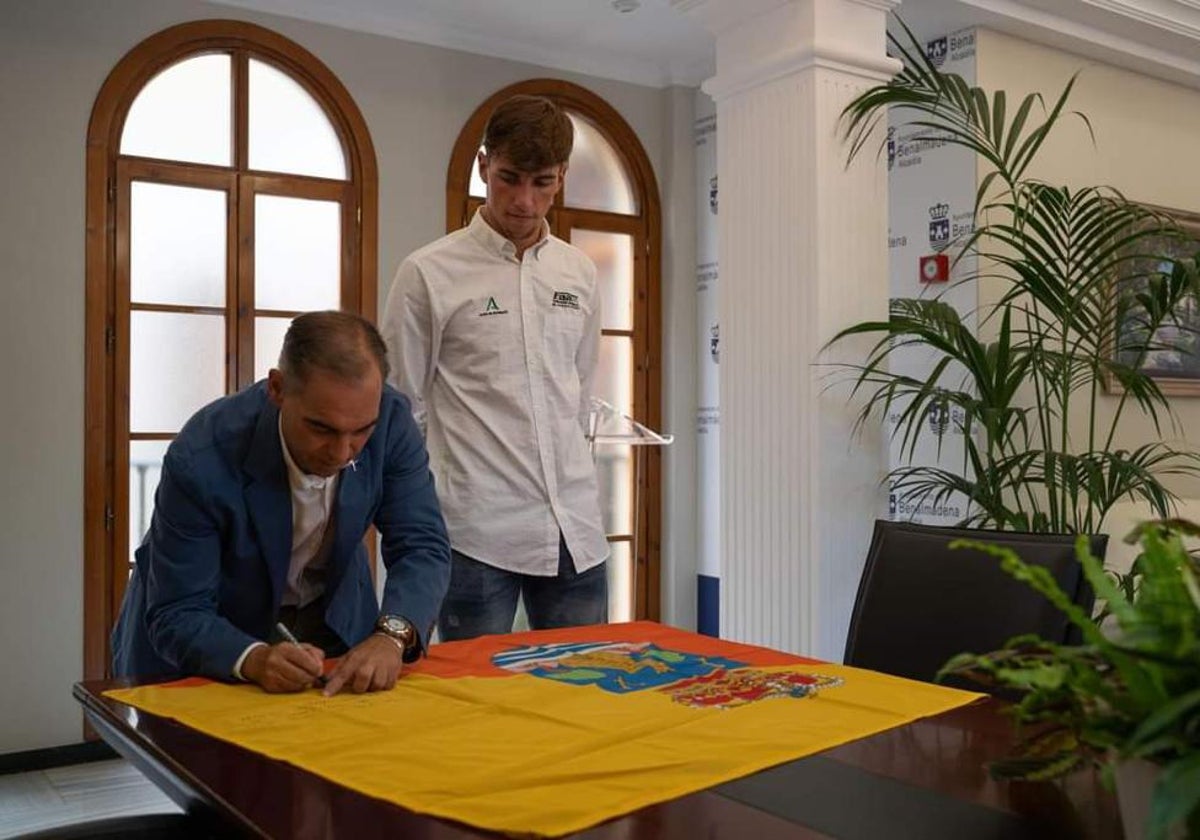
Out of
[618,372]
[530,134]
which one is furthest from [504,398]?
[618,372]

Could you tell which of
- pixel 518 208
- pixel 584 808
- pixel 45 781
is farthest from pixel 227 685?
pixel 45 781

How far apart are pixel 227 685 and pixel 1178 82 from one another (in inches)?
187

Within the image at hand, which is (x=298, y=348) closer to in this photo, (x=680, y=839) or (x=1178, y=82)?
(x=680, y=839)

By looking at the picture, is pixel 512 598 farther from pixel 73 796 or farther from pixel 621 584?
pixel 621 584

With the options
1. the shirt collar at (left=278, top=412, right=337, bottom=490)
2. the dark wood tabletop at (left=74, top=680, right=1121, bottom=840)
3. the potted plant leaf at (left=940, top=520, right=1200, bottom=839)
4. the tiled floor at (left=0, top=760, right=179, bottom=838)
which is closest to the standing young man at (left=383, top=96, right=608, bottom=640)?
the shirt collar at (left=278, top=412, right=337, bottom=490)

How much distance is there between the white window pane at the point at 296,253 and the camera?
4625mm

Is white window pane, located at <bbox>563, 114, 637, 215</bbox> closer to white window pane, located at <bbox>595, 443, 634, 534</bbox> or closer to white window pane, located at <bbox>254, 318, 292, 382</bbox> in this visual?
white window pane, located at <bbox>595, 443, 634, 534</bbox>

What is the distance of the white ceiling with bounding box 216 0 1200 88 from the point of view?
4.20 meters

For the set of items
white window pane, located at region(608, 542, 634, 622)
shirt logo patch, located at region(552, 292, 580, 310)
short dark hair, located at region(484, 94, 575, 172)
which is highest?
short dark hair, located at region(484, 94, 575, 172)

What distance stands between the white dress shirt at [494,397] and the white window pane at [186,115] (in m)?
2.43

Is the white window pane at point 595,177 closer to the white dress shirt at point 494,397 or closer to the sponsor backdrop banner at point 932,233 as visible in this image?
the sponsor backdrop banner at point 932,233

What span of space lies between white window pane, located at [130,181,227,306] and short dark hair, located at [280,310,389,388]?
295cm

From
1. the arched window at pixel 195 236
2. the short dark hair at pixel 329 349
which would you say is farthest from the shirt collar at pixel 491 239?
the arched window at pixel 195 236

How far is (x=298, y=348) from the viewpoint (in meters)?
1.70
